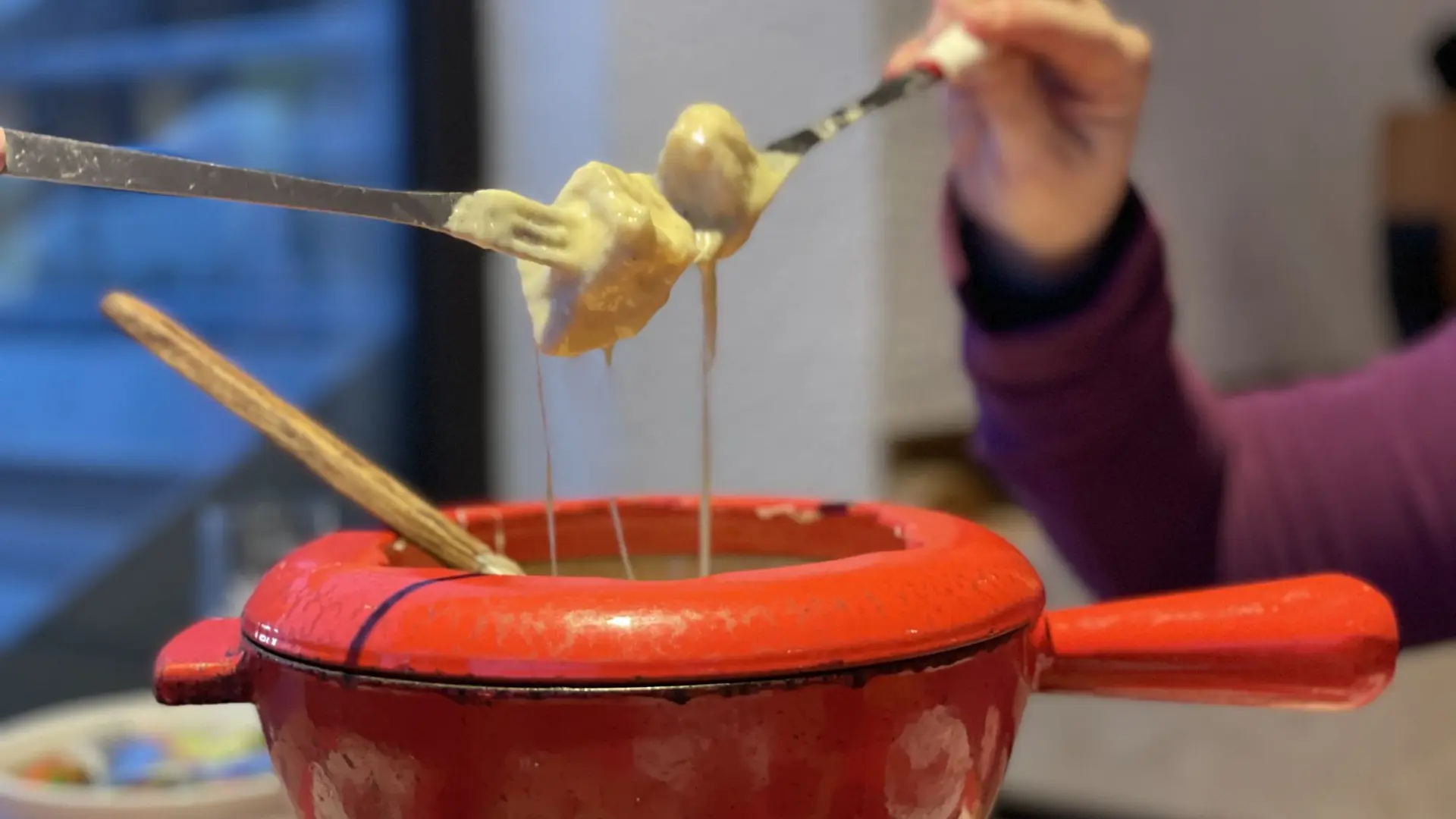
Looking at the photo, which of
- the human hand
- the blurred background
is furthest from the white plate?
the blurred background

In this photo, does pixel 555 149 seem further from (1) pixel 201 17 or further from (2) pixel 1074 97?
(2) pixel 1074 97

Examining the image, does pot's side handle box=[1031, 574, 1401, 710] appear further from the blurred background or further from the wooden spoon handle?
the blurred background

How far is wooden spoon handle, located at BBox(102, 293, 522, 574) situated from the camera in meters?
0.35

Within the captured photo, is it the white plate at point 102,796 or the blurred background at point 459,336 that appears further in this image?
the blurred background at point 459,336

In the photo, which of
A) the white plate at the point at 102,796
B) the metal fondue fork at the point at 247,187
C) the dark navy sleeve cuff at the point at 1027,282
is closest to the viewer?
the metal fondue fork at the point at 247,187

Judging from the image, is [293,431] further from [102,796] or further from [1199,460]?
[1199,460]

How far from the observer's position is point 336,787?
0.94 ft

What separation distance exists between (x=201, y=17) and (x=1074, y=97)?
32.6 inches

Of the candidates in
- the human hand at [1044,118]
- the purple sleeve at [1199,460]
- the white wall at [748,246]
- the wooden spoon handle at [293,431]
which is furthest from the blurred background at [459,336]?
the wooden spoon handle at [293,431]

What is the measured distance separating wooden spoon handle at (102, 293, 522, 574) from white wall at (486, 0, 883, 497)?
73cm

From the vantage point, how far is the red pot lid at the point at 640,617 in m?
0.26

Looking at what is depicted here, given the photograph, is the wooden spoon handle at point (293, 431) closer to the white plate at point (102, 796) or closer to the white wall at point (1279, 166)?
the white plate at point (102, 796)

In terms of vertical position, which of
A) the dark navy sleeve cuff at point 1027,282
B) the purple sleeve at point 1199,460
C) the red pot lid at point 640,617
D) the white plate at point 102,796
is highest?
the dark navy sleeve cuff at point 1027,282

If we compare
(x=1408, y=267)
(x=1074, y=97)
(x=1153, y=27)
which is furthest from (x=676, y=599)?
(x=1408, y=267)
